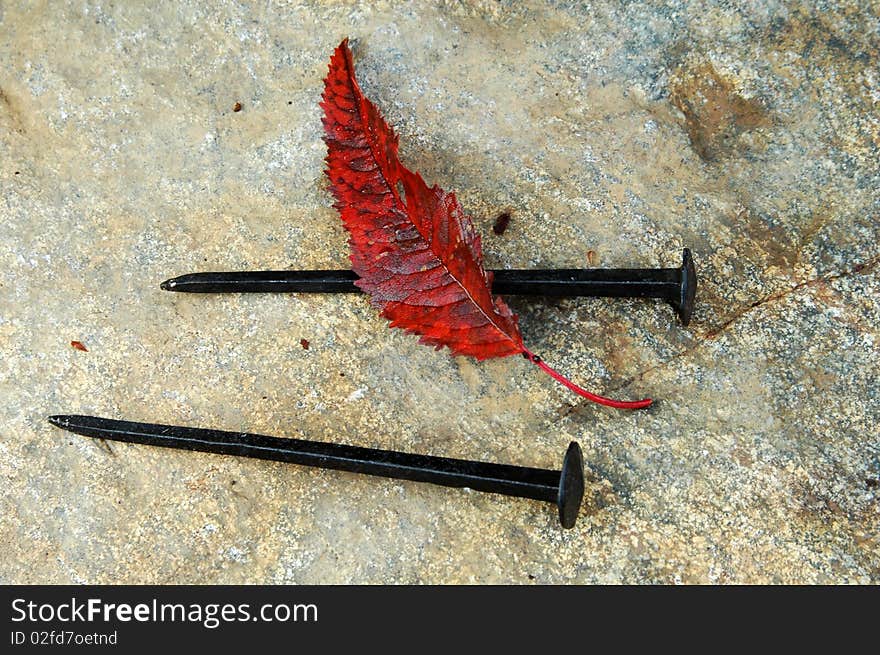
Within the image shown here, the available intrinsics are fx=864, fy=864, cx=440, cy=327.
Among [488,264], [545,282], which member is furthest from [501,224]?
[545,282]

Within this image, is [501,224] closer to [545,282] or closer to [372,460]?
[545,282]

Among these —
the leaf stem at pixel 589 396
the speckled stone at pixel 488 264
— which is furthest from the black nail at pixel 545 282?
the leaf stem at pixel 589 396

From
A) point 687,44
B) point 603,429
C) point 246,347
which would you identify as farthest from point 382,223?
point 687,44

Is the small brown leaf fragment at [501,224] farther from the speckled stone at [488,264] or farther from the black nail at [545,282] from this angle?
the black nail at [545,282]

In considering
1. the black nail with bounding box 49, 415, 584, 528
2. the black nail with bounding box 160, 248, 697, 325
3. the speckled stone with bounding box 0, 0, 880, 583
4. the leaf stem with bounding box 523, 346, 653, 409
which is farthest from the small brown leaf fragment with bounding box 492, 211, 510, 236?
the black nail with bounding box 49, 415, 584, 528

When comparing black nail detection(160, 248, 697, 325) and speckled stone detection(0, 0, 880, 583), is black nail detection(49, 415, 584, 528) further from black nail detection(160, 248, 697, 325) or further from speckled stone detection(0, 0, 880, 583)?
black nail detection(160, 248, 697, 325)

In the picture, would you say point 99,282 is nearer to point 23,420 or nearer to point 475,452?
point 23,420
